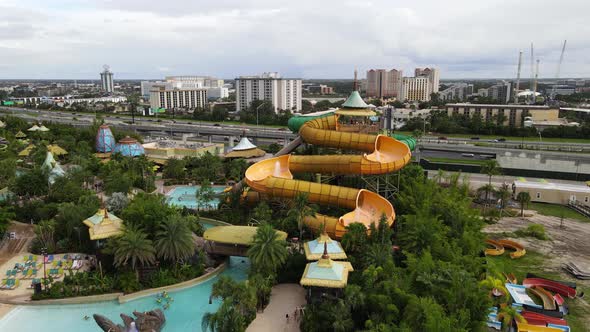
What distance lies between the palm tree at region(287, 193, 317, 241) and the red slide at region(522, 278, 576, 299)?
51.0 ft

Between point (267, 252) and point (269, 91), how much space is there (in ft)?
457

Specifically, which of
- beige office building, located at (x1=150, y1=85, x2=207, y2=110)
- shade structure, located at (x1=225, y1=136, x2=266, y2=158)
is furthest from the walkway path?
beige office building, located at (x1=150, y1=85, x2=207, y2=110)

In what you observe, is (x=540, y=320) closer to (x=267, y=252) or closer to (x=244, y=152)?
(x=267, y=252)

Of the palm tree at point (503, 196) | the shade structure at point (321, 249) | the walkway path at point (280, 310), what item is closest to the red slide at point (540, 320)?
the shade structure at point (321, 249)

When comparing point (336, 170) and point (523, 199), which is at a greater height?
point (336, 170)

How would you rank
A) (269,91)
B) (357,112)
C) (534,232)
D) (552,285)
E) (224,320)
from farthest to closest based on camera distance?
(269,91) → (357,112) → (534,232) → (552,285) → (224,320)

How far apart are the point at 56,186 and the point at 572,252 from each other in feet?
158

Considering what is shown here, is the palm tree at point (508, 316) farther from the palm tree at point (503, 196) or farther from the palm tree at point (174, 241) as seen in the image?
the palm tree at point (503, 196)

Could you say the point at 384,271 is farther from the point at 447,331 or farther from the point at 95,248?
the point at 95,248

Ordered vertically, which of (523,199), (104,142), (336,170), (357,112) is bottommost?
(523,199)

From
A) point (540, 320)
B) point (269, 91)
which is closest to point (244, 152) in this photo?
point (540, 320)

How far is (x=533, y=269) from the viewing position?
33469 mm

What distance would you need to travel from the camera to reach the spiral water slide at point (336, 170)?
34.0 meters

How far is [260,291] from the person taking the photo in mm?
25953
